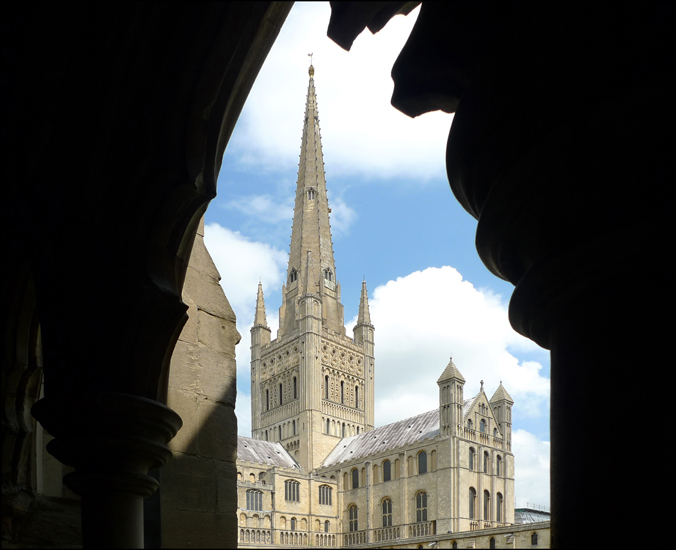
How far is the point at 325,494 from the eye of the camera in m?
45.3

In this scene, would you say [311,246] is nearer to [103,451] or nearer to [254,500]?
[254,500]

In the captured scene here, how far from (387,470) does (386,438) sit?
280 centimetres

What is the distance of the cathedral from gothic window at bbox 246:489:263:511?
0.08 metres

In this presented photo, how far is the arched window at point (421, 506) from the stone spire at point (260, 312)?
67.9ft

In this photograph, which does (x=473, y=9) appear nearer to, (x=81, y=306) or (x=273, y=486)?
(x=81, y=306)

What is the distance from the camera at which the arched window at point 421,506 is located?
39438mm

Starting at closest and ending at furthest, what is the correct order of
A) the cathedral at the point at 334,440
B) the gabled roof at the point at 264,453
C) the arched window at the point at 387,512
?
the cathedral at the point at 334,440, the arched window at the point at 387,512, the gabled roof at the point at 264,453

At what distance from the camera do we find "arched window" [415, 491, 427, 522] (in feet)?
129

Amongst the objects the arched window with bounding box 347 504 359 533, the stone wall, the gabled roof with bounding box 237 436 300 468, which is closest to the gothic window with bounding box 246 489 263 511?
the gabled roof with bounding box 237 436 300 468

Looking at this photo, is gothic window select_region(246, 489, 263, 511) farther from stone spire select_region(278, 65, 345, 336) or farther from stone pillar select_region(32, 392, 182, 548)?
stone pillar select_region(32, 392, 182, 548)

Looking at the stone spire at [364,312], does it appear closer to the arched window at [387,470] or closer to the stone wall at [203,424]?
the arched window at [387,470]

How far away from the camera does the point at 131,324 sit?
2.33 meters

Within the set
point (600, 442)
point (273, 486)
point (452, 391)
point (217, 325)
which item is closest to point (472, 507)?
point (452, 391)

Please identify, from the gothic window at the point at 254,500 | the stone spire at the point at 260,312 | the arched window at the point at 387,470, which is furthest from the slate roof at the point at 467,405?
the stone spire at the point at 260,312
